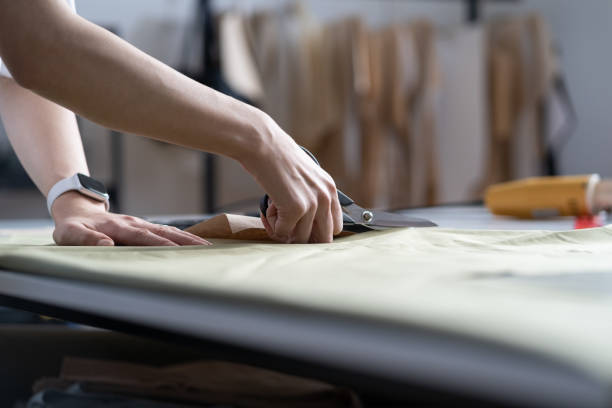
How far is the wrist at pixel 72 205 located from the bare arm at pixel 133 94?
0.20 metres

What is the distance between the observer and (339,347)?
15cm

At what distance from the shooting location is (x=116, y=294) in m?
0.22

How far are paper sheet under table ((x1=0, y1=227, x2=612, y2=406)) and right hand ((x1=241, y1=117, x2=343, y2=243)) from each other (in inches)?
1.7

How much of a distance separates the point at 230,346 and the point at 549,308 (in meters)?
0.10

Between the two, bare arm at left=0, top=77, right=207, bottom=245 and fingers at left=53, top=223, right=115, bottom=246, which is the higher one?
bare arm at left=0, top=77, right=207, bottom=245

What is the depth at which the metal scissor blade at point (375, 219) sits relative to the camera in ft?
1.53

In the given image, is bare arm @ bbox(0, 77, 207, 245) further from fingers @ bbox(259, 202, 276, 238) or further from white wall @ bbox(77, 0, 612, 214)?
white wall @ bbox(77, 0, 612, 214)

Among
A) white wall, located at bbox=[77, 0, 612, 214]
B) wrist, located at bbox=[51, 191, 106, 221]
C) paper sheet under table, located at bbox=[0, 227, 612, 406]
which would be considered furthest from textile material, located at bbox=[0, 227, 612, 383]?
white wall, located at bbox=[77, 0, 612, 214]

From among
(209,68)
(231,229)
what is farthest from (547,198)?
(209,68)

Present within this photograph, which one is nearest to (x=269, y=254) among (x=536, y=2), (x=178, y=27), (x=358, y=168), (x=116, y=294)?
(x=116, y=294)

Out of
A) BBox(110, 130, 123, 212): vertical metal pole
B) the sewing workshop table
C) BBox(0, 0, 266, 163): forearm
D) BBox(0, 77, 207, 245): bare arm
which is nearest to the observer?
the sewing workshop table

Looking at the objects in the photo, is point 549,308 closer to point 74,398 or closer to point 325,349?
point 325,349

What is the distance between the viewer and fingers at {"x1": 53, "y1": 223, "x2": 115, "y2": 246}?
41 cm

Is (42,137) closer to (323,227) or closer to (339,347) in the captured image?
(323,227)
